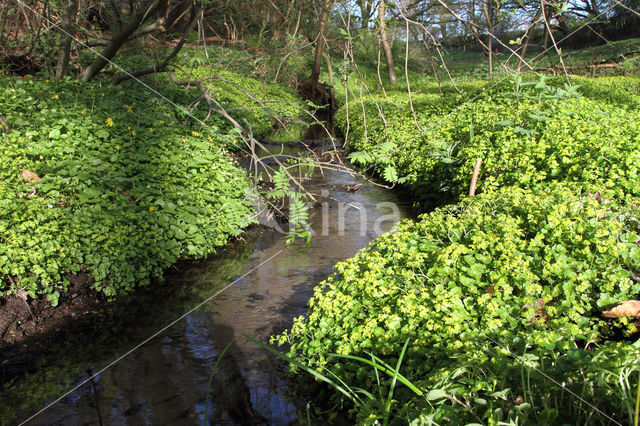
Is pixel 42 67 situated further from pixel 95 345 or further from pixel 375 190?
pixel 95 345

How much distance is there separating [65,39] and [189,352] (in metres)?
6.96

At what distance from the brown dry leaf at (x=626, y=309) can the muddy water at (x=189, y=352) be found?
209cm

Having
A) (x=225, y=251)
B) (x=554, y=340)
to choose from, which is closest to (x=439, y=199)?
(x=225, y=251)

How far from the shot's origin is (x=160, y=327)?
13.6 feet

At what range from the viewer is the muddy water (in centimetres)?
310

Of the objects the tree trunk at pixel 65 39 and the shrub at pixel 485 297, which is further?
the tree trunk at pixel 65 39

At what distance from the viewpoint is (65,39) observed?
26.5ft

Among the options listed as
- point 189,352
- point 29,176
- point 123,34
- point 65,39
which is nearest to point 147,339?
point 189,352

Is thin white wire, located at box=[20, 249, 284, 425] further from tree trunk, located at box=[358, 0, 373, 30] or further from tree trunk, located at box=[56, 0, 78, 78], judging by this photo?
tree trunk, located at box=[56, 0, 78, 78]

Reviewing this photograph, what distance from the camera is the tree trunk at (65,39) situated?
24.7 ft

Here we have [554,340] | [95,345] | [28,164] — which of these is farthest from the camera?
[28,164]

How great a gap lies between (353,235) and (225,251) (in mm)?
1749

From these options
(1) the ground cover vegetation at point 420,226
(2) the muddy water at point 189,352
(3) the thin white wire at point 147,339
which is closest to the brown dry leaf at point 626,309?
(1) the ground cover vegetation at point 420,226

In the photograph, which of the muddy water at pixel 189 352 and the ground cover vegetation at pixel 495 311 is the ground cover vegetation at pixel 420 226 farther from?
the muddy water at pixel 189 352
